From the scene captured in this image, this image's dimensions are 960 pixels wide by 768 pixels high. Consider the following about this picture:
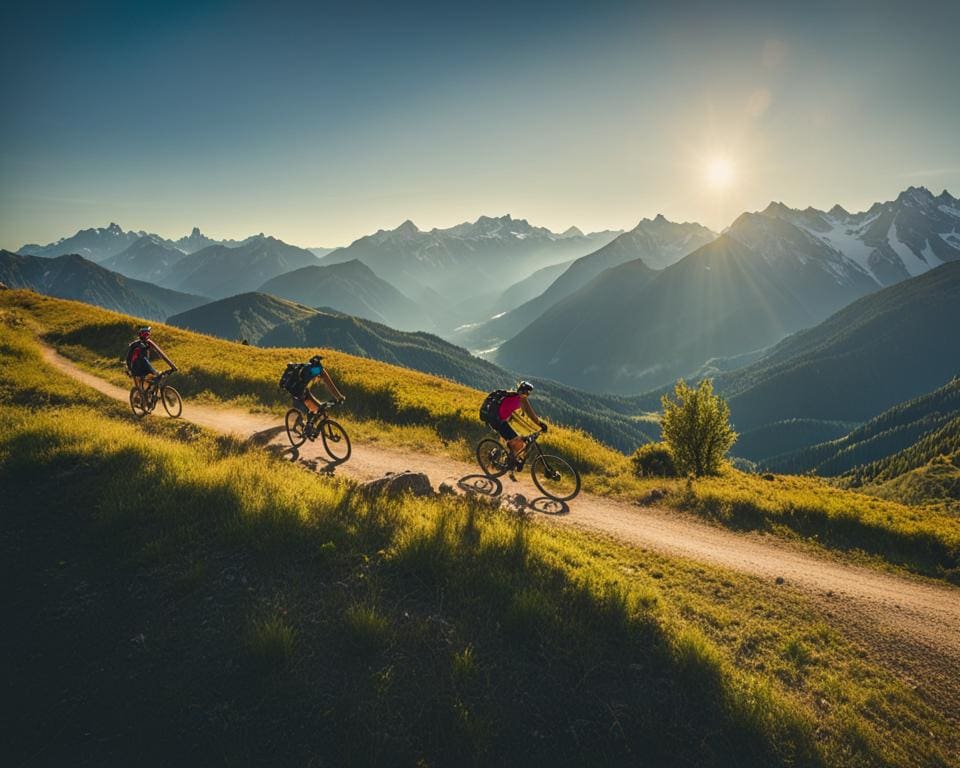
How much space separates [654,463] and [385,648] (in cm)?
1617

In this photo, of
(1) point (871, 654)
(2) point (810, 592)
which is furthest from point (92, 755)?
(2) point (810, 592)

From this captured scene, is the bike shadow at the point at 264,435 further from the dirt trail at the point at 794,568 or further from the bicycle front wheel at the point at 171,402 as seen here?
the bicycle front wheel at the point at 171,402

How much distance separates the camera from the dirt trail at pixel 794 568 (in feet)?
31.2

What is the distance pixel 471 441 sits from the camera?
22094mm

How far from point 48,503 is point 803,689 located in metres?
16.6

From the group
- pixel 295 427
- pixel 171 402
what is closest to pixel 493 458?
pixel 295 427

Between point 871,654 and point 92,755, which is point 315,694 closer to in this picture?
point 92,755

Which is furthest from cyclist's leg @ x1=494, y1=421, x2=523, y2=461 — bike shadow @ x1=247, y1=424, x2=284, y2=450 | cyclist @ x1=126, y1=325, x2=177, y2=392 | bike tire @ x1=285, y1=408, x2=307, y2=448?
cyclist @ x1=126, y1=325, x2=177, y2=392

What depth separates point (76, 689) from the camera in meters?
6.91

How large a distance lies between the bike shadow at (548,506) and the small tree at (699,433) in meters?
8.20

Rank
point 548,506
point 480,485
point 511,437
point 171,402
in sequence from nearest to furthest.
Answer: point 548,506 → point 511,437 → point 480,485 → point 171,402

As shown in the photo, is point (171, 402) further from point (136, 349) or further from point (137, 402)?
point (136, 349)

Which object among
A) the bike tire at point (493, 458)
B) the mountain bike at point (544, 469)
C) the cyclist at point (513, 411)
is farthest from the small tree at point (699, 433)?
the cyclist at point (513, 411)

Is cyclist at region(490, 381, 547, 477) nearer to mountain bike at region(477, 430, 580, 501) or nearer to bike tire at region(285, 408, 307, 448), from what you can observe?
mountain bike at region(477, 430, 580, 501)
